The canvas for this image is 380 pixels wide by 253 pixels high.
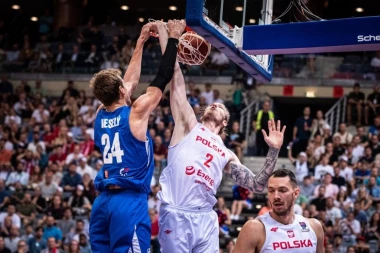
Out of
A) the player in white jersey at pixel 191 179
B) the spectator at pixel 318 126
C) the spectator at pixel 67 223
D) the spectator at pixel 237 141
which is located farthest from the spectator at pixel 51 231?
the player in white jersey at pixel 191 179

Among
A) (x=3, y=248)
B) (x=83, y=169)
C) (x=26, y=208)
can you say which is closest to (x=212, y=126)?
(x=3, y=248)

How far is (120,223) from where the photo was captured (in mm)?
7473

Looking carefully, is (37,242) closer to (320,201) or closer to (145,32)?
(320,201)

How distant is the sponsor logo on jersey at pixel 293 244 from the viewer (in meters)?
7.59

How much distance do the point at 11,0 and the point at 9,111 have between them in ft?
37.0

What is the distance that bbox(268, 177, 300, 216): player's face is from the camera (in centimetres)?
767

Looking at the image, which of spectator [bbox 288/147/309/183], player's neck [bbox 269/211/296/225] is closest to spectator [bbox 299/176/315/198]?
spectator [bbox 288/147/309/183]

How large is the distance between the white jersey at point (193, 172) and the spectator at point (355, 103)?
1462cm

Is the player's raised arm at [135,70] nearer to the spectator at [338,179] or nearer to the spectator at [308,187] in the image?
the spectator at [308,187]

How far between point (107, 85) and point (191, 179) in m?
1.34

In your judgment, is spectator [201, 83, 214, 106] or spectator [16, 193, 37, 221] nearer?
spectator [16, 193, 37, 221]

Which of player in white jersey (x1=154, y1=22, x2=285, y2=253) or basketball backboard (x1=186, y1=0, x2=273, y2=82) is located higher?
basketball backboard (x1=186, y1=0, x2=273, y2=82)

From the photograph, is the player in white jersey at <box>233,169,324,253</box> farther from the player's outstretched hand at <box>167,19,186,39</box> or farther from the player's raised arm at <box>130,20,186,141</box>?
the player's outstretched hand at <box>167,19,186,39</box>

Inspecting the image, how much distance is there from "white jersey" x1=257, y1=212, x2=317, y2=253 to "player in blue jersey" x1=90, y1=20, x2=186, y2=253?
1.12m
